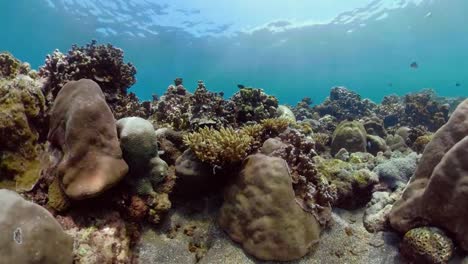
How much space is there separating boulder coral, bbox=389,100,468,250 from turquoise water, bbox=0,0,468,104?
25233 millimetres

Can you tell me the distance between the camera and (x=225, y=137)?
459 cm

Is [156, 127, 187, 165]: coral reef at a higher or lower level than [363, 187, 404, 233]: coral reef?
higher

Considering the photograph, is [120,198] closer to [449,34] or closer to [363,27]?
[363,27]

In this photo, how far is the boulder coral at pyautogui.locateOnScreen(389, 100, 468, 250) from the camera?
3.88m

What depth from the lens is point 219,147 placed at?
14.7 feet

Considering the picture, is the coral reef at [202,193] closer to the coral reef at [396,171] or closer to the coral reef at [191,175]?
the coral reef at [191,175]

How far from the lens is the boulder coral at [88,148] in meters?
3.82

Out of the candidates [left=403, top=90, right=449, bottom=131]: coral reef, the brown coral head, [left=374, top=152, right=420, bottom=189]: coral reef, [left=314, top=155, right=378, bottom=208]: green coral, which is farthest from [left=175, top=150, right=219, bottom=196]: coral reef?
[left=403, top=90, right=449, bottom=131]: coral reef

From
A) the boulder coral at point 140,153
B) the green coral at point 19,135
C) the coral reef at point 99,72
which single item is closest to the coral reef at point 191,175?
the boulder coral at point 140,153

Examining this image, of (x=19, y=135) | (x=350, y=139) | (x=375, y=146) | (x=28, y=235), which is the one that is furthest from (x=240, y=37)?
(x=28, y=235)

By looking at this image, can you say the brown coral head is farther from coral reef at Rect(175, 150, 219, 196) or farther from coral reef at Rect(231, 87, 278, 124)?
A: coral reef at Rect(231, 87, 278, 124)

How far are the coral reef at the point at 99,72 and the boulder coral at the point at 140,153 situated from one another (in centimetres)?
230

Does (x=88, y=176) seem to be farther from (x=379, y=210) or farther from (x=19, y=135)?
(x=379, y=210)

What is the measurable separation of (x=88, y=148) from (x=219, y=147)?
177 centimetres
